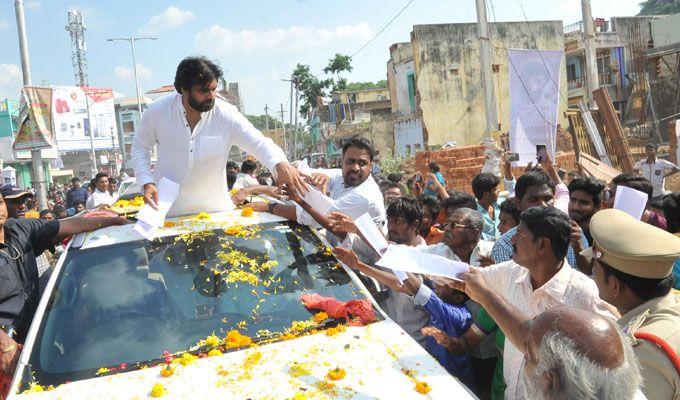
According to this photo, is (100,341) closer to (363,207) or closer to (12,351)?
(12,351)

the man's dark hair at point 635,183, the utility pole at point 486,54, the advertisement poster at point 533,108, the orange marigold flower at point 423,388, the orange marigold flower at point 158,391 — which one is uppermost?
the utility pole at point 486,54

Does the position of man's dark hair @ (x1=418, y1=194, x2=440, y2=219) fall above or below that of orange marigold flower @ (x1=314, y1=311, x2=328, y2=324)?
above

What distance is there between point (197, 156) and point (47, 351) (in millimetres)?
1529

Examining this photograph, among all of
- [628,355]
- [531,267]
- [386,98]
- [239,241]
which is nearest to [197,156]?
[239,241]

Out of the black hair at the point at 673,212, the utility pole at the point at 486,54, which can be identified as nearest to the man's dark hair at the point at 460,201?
the black hair at the point at 673,212

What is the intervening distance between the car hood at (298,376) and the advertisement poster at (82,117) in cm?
4902

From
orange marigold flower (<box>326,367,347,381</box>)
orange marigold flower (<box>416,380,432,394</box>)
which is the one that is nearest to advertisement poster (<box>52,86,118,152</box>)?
orange marigold flower (<box>326,367,347,381</box>)

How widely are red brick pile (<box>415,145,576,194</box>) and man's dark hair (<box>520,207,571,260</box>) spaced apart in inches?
514

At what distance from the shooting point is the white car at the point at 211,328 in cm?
231

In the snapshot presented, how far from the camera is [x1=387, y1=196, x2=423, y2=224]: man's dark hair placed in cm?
415

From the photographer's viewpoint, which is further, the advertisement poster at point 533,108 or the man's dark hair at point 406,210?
the advertisement poster at point 533,108

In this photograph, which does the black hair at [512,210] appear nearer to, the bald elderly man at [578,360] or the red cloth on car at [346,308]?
the red cloth on car at [346,308]

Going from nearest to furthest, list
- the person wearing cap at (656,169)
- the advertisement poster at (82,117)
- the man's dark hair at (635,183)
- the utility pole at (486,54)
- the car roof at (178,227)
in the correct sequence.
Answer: the car roof at (178,227), the man's dark hair at (635,183), the person wearing cap at (656,169), the utility pole at (486,54), the advertisement poster at (82,117)

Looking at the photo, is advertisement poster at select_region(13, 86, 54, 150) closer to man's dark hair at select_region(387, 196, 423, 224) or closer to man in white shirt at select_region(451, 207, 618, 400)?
man's dark hair at select_region(387, 196, 423, 224)
